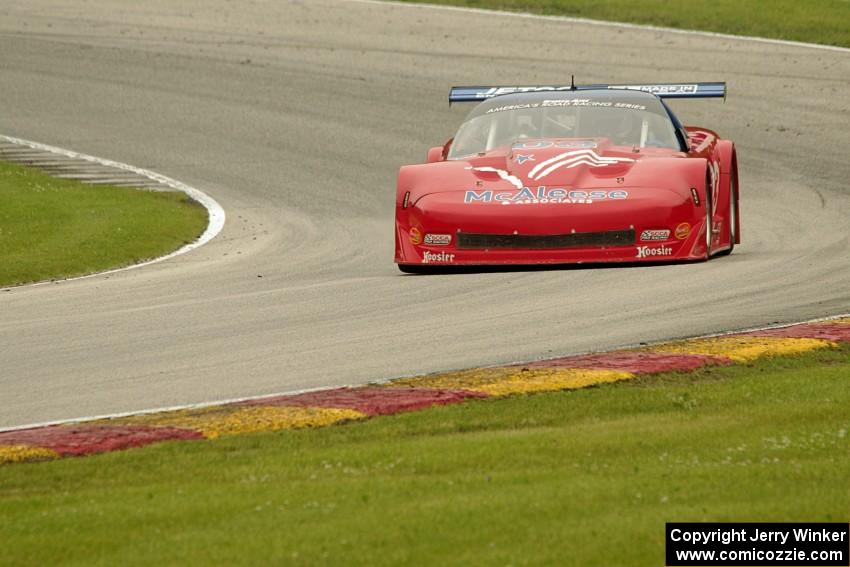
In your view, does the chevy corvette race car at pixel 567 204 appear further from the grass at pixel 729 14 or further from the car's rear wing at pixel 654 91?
the grass at pixel 729 14

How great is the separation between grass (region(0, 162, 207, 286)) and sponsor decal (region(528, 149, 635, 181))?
4091 mm

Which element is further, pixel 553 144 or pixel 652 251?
pixel 553 144

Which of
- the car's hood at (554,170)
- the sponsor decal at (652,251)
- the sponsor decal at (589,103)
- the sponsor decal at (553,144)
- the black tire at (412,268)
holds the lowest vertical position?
the black tire at (412,268)

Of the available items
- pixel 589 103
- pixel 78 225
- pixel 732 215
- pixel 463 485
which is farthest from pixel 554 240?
pixel 78 225

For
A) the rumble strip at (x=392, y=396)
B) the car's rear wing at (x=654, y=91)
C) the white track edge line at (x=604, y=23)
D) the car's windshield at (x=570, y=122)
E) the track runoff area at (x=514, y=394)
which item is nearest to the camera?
the track runoff area at (x=514, y=394)

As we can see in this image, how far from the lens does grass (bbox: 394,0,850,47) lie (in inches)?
1045

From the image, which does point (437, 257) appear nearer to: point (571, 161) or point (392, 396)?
point (571, 161)

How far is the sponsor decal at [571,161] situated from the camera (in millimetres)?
11938

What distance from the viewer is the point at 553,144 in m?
12.5

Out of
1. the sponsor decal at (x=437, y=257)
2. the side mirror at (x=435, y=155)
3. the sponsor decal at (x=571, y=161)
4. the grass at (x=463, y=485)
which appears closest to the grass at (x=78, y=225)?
the side mirror at (x=435, y=155)

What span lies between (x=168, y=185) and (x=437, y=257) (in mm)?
7932

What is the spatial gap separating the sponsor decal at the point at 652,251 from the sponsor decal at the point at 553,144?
111cm

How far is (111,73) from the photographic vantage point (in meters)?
25.4

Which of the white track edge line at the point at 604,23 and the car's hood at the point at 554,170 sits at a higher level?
the white track edge line at the point at 604,23
